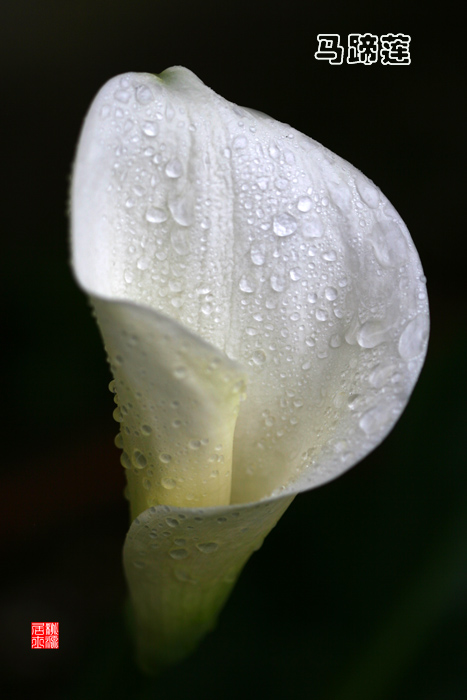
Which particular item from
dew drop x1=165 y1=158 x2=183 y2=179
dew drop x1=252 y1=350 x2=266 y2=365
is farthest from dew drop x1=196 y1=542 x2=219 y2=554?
dew drop x1=165 y1=158 x2=183 y2=179

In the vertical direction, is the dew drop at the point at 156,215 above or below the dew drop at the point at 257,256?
above

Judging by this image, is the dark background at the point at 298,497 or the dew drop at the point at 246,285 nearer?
the dew drop at the point at 246,285

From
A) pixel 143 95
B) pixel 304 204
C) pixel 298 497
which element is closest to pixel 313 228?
pixel 304 204

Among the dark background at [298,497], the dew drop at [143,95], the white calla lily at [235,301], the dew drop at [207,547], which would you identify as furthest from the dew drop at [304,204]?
the dark background at [298,497]

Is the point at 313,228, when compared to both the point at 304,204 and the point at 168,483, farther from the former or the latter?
the point at 168,483

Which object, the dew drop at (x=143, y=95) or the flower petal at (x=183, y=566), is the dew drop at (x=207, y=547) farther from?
the dew drop at (x=143, y=95)

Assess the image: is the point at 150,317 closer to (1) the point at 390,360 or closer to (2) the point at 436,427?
(1) the point at 390,360
